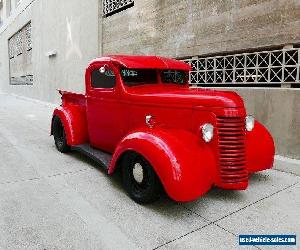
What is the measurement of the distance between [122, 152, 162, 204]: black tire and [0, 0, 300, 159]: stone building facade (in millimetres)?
2833

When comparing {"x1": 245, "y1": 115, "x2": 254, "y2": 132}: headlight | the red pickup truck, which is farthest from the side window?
{"x1": 245, "y1": 115, "x2": 254, "y2": 132}: headlight

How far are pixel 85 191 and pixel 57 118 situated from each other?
2.48 m

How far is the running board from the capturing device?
4.15 m

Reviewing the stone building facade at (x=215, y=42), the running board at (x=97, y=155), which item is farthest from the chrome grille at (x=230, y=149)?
the stone building facade at (x=215, y=42)

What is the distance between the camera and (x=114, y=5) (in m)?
9.80

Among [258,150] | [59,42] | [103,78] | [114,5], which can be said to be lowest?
[258,150]

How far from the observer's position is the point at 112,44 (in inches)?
395

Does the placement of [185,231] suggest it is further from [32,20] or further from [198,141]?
[32,20]

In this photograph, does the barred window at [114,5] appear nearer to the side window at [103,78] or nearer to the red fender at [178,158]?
the side window at [103,78]

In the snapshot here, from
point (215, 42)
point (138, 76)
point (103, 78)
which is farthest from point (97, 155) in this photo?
point (215, 42)

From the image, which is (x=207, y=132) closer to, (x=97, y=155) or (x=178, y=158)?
(x=178, y=158)

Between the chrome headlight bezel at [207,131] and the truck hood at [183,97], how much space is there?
27cm

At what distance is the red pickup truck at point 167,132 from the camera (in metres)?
3.09

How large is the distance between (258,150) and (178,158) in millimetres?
1513
